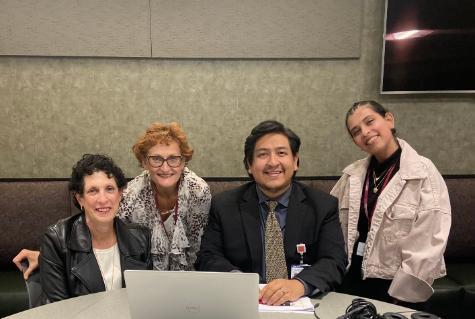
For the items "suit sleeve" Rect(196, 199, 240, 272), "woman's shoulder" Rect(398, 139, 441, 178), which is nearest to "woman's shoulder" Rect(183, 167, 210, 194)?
"suit sleeve" Rect(196, 199, 240, 272)

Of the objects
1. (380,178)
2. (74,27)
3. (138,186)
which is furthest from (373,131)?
(74,27)

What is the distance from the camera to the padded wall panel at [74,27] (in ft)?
9.70

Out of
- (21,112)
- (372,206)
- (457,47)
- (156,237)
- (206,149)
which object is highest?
(457,47)

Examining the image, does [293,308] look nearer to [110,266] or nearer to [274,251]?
[274,251]

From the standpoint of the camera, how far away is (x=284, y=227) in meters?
1.96

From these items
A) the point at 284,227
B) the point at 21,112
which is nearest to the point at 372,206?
the point at 284,227

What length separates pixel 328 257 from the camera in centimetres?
188

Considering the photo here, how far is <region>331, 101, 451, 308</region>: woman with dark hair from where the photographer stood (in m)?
2.02

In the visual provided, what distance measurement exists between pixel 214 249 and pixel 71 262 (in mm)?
604

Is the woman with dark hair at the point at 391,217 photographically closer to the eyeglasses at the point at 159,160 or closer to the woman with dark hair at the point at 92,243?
the eyeglasses at the point at 159,160

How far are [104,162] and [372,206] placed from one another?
130cm

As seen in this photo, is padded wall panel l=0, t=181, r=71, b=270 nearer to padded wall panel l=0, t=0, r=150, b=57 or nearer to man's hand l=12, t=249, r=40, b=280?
padded wall panel l=0, t=0, r=150, b=57

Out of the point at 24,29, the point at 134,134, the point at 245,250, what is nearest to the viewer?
the point at 245,250

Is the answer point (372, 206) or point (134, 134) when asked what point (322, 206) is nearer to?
point (372, 206)
